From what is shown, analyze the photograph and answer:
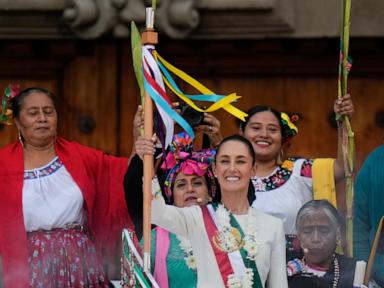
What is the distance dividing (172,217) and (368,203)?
4.12 ft

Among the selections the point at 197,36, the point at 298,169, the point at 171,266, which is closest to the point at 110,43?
the point at 197,36

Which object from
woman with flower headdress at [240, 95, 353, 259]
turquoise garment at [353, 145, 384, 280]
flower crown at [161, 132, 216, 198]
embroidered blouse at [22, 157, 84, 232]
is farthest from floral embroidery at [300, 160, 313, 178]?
embroidered blouse at [22, 157, 84, 232]

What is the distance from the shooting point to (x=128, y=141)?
9.40m

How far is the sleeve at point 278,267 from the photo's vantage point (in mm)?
7219

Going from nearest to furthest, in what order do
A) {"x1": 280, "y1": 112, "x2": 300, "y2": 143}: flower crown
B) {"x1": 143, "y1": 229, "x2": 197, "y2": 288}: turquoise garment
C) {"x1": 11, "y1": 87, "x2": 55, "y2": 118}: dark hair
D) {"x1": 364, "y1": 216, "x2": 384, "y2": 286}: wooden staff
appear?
{"x1": 143, "y1": 229, "x2": 197, "y2": 288}: turquoise garment
{"x1": 364, "y1": 216, "x2": 384, "y2": 286}: wooden staff
{"x1": 11, "y1": 87, "x2": 55, "y2": 118}: dark hair
{"x1": 280, "y1": 112, "x2": 300, "y2": 143}: flower crown

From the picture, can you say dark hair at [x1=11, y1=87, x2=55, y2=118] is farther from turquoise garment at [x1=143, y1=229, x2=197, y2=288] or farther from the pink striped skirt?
turquoise garment at [x1=143, y1=229, x2=197, y2=288]

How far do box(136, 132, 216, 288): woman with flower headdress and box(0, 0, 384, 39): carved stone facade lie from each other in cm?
150

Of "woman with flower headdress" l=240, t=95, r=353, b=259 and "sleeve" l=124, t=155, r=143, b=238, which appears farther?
"woman with flower headdress" l=240, t=95, r=353, b=259

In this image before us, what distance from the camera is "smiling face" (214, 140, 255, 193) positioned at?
7.27 meters

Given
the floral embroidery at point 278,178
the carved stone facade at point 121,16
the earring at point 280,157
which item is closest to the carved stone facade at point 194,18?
the carved stone facade at point 121,16

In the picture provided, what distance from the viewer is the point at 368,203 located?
26.3ft

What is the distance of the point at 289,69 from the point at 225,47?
0.38 meters

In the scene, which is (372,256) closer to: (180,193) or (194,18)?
(180,193)

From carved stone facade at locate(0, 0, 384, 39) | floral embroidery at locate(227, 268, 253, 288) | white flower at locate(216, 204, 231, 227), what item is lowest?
floral embroidery at locate(227, 268, 253, 288)
